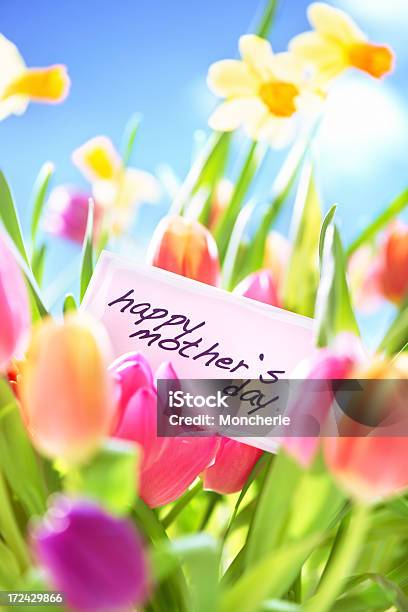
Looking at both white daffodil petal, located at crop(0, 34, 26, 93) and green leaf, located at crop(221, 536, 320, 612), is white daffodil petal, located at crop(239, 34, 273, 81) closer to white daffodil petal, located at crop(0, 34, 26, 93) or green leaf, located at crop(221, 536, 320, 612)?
white daffodil petal, located at crop(0, 34, 26, 93)

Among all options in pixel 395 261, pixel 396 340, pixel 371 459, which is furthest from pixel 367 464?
pixel 395 261

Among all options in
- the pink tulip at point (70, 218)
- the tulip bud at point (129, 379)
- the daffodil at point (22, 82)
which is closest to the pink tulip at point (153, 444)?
the tulip bud at point (129, 379)

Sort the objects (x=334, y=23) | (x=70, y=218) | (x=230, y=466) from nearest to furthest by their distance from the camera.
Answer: (x=230, y=466) → (x=334, y=23) → (x=70, y=218)

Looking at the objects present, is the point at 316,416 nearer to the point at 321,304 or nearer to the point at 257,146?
the point at 321,304

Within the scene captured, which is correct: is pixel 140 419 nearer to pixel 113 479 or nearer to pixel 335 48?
pixel 113 479

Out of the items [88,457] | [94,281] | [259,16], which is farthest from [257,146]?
[88,457]

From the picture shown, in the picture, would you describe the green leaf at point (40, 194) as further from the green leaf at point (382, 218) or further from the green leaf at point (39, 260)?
the green leaf at point (382, 218)
